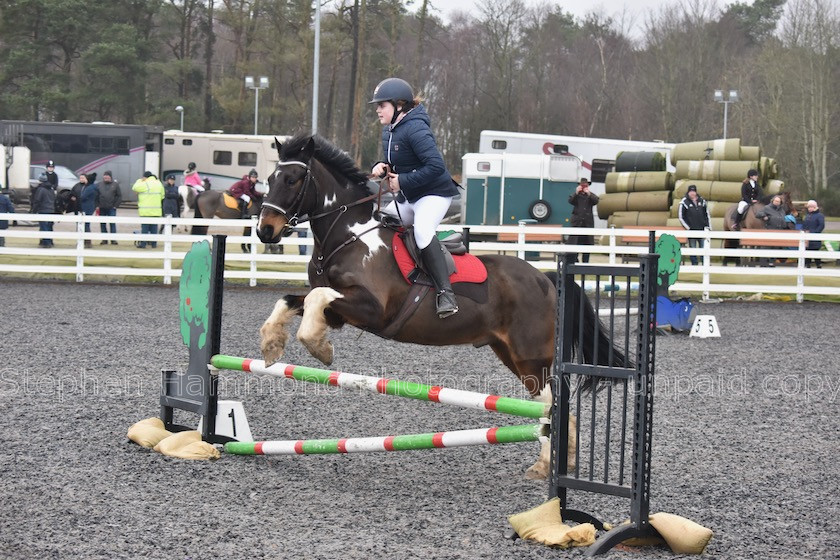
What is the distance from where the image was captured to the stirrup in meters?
5.65

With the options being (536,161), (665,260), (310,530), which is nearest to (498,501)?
(310,530)

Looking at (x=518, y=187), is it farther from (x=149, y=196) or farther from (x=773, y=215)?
(x=149, y=196)

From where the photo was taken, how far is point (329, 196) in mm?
5891

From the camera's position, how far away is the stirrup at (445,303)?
18.5ft

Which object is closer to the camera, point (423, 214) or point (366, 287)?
point (366, 287)

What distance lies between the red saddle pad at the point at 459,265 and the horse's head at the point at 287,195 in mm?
569

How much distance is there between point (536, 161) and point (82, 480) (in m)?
21.0

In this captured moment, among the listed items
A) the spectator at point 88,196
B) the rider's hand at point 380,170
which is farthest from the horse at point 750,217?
the rider's hand at point 380,170

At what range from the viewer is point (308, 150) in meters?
5.84

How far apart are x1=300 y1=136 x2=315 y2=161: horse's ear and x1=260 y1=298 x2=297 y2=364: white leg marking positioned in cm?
93

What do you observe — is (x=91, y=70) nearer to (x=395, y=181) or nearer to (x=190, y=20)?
(x=190, y=20)

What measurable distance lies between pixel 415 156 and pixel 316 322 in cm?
127

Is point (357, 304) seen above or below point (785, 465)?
above

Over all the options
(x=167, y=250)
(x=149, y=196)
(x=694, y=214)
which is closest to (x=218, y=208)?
(x=149, y=196)
